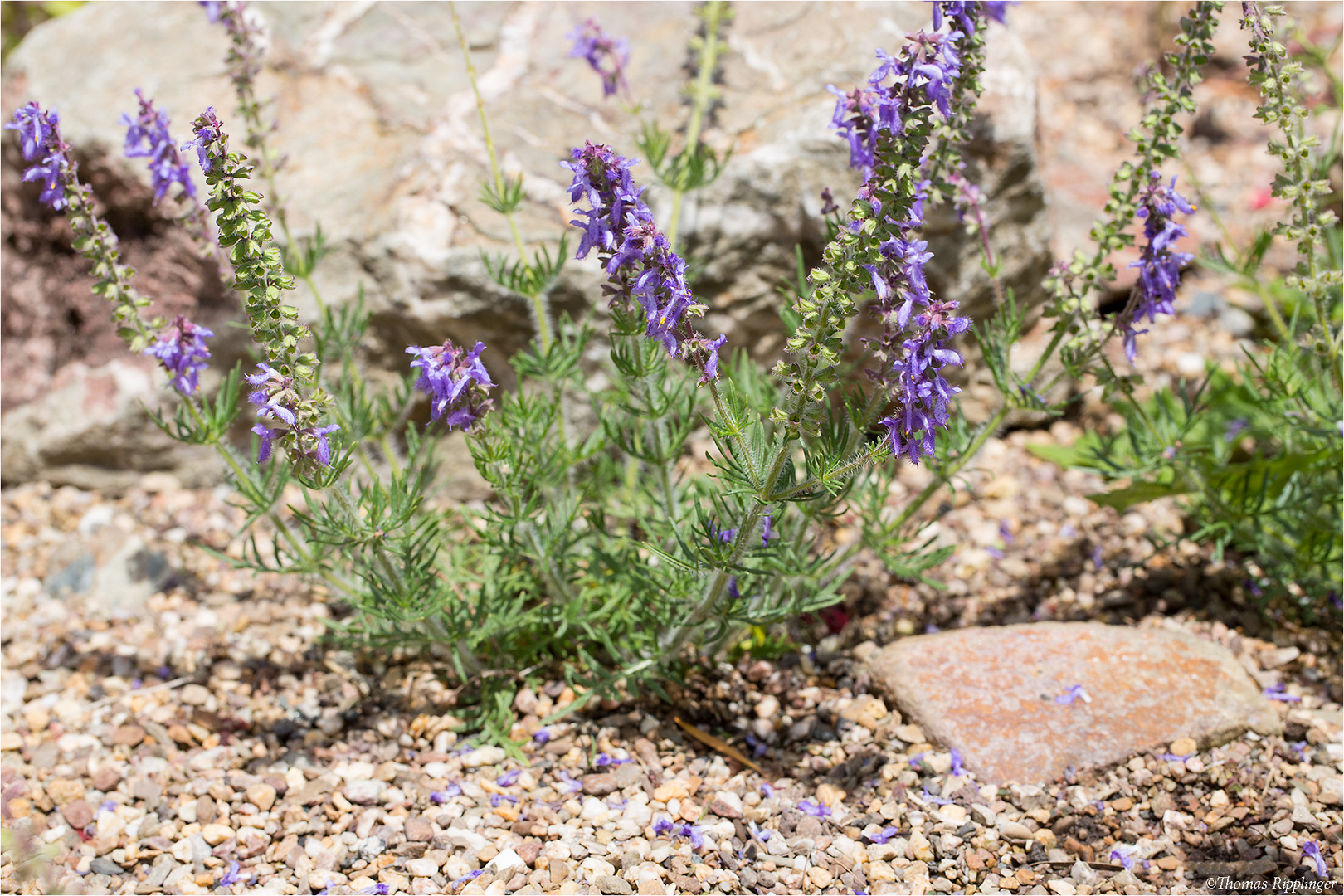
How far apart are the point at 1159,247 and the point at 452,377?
2483 mm

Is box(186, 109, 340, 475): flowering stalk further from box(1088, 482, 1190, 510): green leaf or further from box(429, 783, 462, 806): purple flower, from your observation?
box(1088, 482, 1190, 510): green leaf

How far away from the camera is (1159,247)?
12.3 feet

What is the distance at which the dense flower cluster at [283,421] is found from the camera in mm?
3211

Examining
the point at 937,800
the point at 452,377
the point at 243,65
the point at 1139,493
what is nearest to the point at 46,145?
the point at 243,65

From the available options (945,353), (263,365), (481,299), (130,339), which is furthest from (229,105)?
(945,353)

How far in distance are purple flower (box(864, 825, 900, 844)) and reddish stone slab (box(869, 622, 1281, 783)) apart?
0.44 m

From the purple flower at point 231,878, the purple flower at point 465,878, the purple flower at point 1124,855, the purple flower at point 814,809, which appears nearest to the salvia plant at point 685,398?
the purple flower at point 814,809

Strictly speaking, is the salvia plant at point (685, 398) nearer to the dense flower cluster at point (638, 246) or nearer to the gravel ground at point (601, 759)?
the dense flower cluster at point (638, 246)

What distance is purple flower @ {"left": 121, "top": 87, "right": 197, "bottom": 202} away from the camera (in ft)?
13.7

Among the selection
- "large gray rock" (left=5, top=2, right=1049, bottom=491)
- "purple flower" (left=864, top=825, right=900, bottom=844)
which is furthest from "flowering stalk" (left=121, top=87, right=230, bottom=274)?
"purple flower" (left=864, top=825, right=900, bottom=844)

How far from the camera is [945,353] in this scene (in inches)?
119

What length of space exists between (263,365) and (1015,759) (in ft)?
10.3

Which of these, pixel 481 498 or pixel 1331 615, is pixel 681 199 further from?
pixel 1331 615

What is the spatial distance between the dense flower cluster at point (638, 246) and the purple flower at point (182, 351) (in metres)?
1.68
